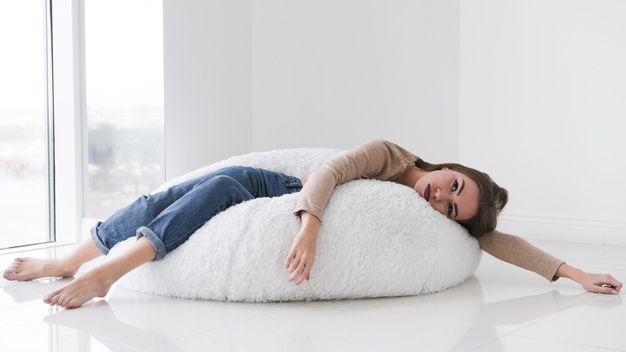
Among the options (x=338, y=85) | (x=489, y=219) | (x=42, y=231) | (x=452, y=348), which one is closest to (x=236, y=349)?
(x=452, y=348)

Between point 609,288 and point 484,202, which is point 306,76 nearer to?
point 484,202

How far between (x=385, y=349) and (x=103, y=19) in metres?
2.10

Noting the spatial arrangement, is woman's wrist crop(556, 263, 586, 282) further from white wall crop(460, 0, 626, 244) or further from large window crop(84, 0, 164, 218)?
large window crop(84, 0, 164, 218)

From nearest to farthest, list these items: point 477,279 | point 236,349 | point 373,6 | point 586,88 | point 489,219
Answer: point 236,349 < point 489,219 < point 477,279 < point 586,88 < point 373,6

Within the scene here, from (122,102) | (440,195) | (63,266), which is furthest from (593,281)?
(122,102)

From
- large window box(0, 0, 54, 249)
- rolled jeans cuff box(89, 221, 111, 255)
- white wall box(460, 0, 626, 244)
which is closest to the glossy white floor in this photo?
rolled jeans cuff box(89, 221, 111, 255)

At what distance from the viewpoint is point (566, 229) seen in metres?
2.99

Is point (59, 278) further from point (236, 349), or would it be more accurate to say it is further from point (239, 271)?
point (236, 349)

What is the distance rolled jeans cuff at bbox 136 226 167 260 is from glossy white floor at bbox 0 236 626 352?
11 centimetres

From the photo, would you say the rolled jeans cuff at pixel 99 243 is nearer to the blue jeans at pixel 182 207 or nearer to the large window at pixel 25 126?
the blue jeans at pixel 182 207

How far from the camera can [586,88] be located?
9.54 ft

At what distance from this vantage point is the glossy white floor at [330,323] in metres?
1.40

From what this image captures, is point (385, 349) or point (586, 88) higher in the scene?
point (586, 88)

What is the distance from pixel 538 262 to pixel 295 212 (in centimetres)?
67
